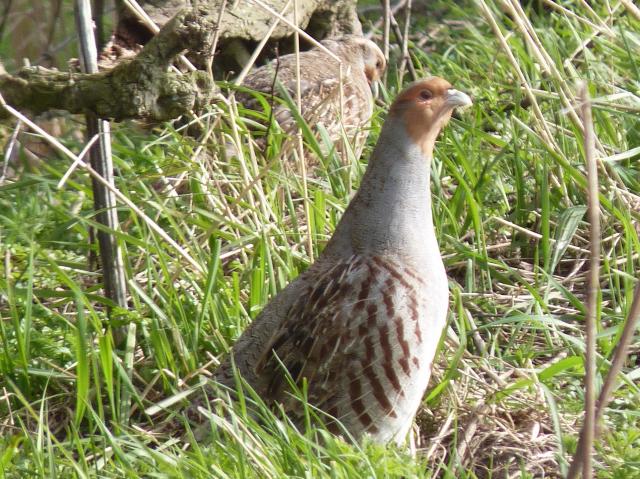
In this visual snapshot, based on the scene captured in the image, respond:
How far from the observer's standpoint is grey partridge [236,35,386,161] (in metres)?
5.09

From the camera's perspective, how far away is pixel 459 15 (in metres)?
6.10

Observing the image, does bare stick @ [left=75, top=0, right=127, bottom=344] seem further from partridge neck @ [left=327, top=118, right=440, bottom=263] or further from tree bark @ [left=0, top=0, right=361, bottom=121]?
partridge neck @ [left=327, top=118, right=440, bottom=263]

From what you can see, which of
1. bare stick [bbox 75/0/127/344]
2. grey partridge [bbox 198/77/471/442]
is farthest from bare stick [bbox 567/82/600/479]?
bare stick [bbox 75/0/127/344]

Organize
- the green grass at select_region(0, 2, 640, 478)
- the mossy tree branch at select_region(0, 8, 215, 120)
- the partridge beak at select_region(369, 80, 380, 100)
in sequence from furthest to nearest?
the partridge beak at select_region(369, 80, 380, 100) → the mossy tree branch at select_region(0, 8, 215, 120) → the green grass at select_region(0, 2, 640, 478)

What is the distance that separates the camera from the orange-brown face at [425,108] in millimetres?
3145

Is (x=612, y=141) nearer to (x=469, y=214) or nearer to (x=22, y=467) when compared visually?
(x=469, y=214)

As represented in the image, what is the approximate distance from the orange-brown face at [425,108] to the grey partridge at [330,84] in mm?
1544

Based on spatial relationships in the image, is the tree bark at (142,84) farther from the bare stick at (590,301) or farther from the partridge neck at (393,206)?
the bare stick at (590,301)

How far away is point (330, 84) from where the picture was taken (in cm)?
564

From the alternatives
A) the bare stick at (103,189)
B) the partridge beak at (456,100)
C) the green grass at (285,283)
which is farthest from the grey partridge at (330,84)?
the bare stick at (103,189)

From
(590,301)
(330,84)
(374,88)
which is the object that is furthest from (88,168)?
(374,88)

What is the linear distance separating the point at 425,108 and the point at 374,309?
2.18ft

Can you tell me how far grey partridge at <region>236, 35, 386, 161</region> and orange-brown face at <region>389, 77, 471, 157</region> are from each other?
60.8 inches

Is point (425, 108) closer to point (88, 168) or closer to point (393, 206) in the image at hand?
point (393, 206)
